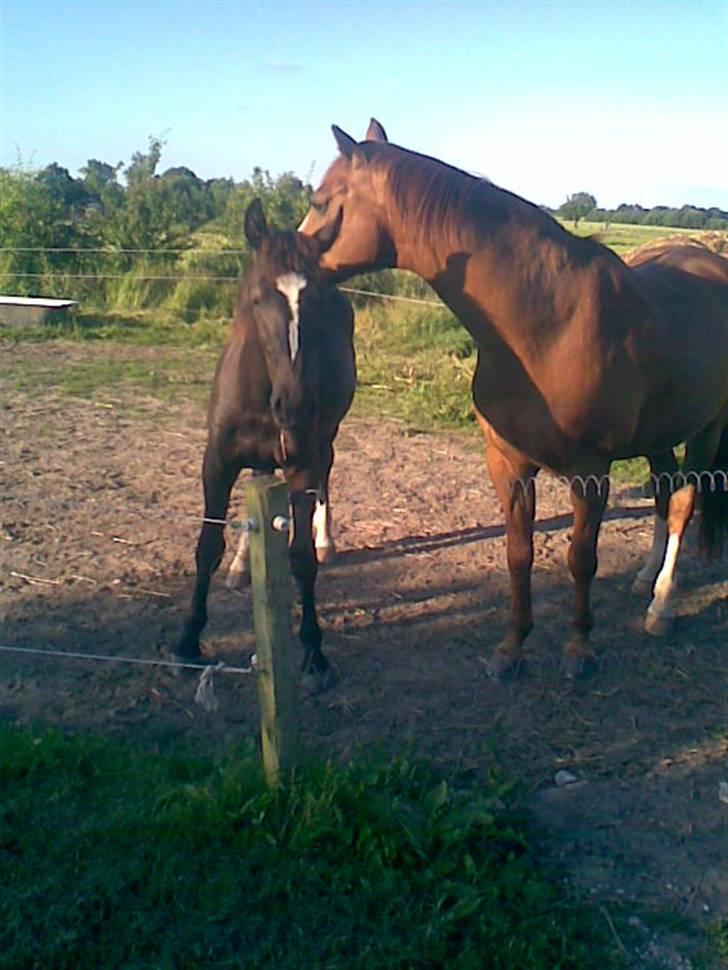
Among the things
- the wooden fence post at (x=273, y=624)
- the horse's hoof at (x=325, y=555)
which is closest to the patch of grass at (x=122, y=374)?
the horse's hoof at (x=325, y=555)

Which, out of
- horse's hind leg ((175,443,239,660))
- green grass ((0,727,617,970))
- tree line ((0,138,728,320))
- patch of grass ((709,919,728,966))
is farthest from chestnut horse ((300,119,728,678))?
tree line ((0,138,728,320))

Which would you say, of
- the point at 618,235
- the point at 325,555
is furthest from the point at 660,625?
the point at 618,235

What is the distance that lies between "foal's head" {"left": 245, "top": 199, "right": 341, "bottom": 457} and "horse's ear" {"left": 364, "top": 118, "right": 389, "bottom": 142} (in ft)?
2.14

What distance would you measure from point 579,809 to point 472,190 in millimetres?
2335

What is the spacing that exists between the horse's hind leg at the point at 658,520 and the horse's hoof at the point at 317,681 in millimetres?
2040

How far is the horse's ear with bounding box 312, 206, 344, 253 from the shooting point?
3762 mm

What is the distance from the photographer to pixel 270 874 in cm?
267

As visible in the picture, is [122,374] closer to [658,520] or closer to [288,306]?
[658,520]

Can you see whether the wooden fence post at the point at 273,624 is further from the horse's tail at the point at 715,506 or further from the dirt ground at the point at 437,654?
the horse's tail at the point at 715,506

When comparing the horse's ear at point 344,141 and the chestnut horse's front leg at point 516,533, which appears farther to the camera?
the chestnut horse's front leg at point 516,533

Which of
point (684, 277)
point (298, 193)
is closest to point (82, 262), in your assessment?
point (298, 193)

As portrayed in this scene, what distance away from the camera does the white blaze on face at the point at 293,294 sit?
361 cm

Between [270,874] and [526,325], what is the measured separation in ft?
7.45

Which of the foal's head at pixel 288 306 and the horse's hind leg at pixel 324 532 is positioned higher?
the foal's head at pixel 288 306
